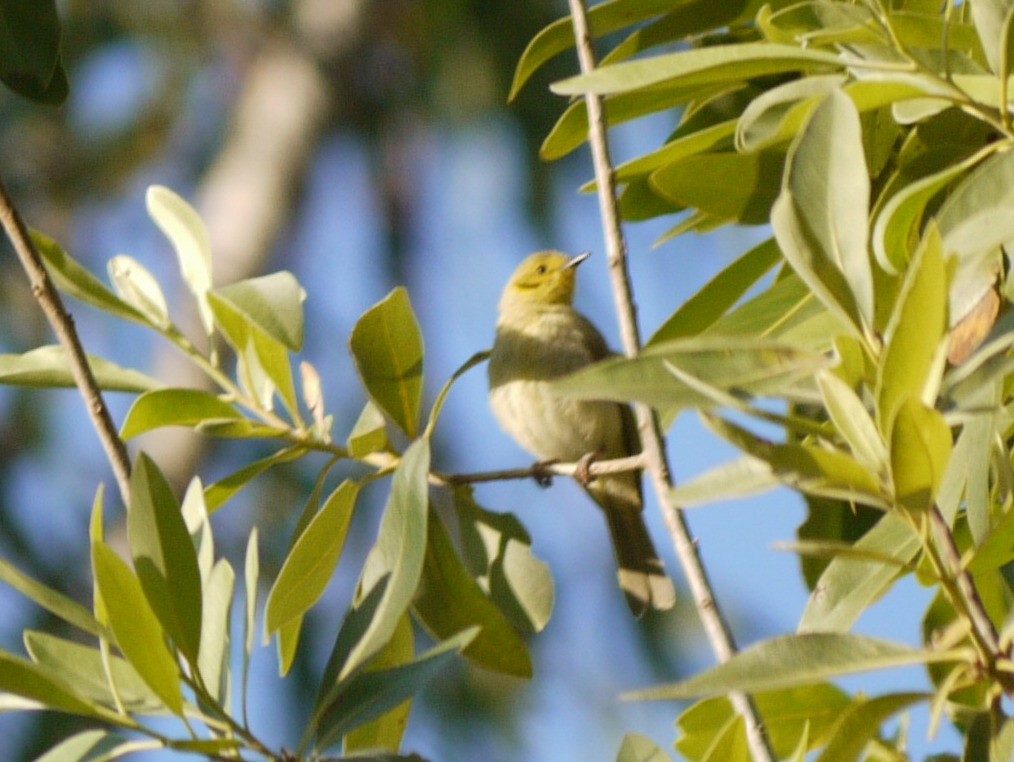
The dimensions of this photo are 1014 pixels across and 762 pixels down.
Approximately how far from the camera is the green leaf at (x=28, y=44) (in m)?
1.88

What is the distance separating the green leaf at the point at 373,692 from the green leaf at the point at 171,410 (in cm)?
52

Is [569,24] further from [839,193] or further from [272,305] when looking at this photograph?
[839,193]

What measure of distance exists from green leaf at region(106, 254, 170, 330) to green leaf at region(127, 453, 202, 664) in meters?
0.58

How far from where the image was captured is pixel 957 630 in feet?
4.43

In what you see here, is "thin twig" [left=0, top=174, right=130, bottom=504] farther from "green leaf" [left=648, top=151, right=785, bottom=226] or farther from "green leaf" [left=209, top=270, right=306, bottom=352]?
"green leaf" [left=648, top=151, right=785, bottom=226]

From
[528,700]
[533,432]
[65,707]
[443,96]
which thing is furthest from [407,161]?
[65,707]

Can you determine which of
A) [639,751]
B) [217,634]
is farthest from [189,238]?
[639,751]

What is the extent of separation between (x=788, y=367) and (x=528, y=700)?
262 inches

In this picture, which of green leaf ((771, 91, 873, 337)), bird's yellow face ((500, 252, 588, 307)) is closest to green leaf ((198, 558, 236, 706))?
green leaf ((771, 91, 873, 337))

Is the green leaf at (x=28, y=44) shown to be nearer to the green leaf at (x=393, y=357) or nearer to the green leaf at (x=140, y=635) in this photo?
the green leaf at (x=393, y=357)

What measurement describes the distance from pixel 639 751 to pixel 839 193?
674mm

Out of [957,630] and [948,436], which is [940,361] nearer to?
[948,436]

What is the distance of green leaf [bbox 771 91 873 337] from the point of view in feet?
4.36

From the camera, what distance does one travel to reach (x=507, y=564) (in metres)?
2.15
